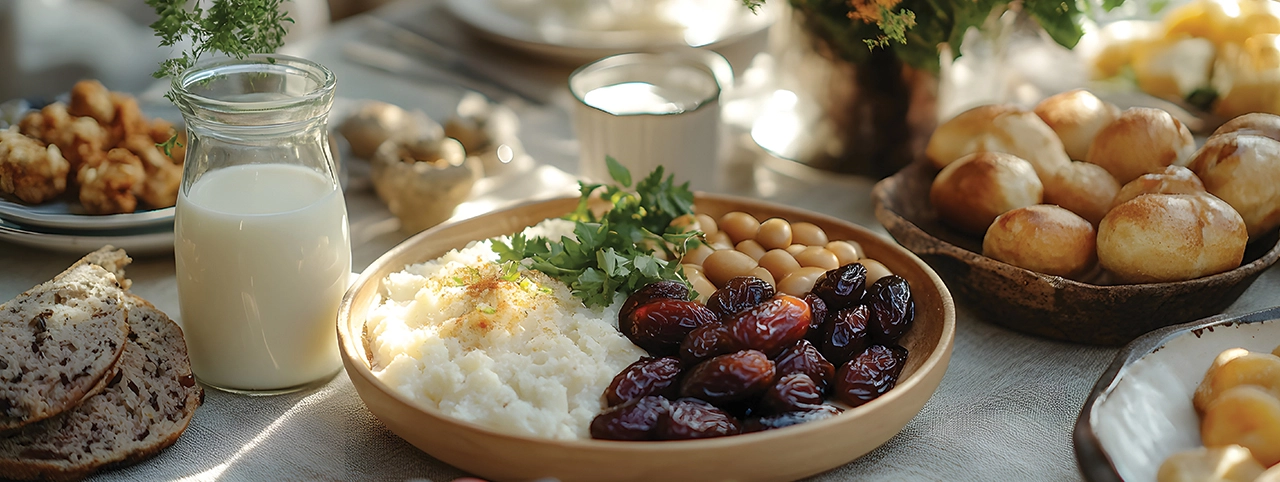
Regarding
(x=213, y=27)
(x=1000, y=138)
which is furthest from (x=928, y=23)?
(x=213, y=27)

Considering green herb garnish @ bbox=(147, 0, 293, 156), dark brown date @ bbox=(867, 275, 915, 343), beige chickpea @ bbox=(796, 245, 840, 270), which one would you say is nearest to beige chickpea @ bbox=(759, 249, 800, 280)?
beige chickpea @ bbox=(796, 245, 840, 270)

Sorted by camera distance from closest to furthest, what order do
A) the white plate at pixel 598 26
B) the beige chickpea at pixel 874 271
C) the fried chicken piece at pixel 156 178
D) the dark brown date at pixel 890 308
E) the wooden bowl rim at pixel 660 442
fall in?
the wooden bowl rim at pixel 660 442 < the dark brown date at pixel 890 308 < the beige chickpea at pixel 874 271 < the fried chicken piece at pixel 156 178 < the white plate at pixel 598 26

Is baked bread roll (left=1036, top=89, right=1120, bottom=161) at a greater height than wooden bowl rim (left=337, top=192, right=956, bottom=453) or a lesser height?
greater

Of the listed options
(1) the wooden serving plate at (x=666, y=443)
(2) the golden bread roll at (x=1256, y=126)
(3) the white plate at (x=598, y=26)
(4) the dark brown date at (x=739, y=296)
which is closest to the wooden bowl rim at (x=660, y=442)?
(1) the wooden serving plate at (x=666, y=443)

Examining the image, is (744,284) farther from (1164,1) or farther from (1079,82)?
(1164,1)

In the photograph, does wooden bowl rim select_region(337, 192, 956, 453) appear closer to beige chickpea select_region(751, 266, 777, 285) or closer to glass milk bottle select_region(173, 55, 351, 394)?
glass milk bottle select_region(173, 55, 351, 394)

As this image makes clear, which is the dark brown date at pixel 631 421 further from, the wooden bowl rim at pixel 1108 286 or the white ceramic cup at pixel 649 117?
the white ceramic cup at pixel 649 117
